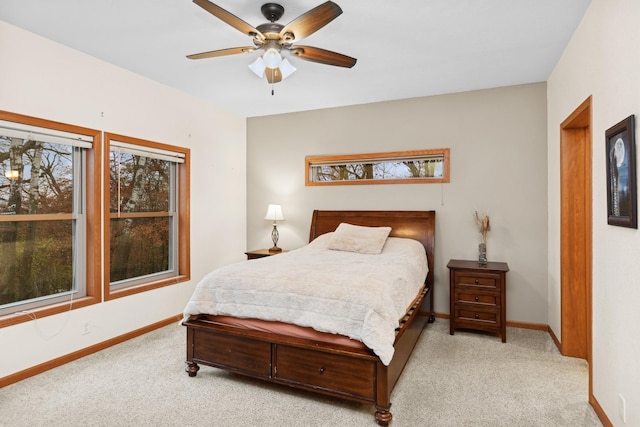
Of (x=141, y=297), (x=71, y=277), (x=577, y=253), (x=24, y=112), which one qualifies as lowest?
(x=141, y=297)

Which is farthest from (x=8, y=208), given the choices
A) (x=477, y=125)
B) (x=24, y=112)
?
(x=477, y=125)

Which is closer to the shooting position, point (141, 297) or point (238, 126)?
point (141, 297)

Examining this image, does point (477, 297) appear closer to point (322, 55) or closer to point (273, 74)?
point (322, 55)

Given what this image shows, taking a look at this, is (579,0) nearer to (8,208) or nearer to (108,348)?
(8,208)

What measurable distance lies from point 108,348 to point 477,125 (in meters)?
4.41

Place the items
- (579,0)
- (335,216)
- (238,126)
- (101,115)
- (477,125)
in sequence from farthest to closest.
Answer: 1. (238,126)
2. (335,216)
3. (477,125)
4. (101,115)
5. (579,0)

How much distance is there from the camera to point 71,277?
331 cm

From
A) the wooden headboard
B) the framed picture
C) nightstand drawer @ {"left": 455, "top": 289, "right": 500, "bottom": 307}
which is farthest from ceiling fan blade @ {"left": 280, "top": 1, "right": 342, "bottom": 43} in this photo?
nightstand drawer @ {"left": 455, "top": 289, "right": 500, "bottom": 307}

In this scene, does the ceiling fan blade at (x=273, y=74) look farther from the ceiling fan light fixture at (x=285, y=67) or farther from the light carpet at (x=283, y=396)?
the light carpet at (x=283, y=396)

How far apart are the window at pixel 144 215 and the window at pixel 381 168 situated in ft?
5.67

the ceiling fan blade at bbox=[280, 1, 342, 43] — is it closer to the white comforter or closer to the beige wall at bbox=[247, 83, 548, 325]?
Result: the white comforter

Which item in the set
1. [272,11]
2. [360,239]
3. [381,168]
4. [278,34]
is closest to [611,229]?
[360,239]

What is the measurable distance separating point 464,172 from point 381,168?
0.98 metres

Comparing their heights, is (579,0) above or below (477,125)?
above
